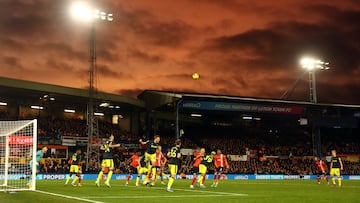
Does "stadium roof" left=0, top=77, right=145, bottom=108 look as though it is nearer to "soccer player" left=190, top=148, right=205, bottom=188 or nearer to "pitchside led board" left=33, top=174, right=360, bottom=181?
"pitchside led board" left=33, top=174, right=360, bottom=181

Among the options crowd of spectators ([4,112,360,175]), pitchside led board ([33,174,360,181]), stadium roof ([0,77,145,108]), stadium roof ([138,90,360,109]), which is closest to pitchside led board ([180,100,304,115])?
stadium roof ([138,90,360,109])

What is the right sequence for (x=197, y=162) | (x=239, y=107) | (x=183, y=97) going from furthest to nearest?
(x=239, y=107), (x=183, y=97), (x=197, y=162)

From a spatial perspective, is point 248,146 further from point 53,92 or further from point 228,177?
point 53,92

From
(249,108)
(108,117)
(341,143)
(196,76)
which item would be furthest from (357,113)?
(108,117)

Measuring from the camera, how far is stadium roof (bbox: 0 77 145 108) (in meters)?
46.3

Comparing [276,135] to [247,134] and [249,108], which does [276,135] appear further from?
[249,108]

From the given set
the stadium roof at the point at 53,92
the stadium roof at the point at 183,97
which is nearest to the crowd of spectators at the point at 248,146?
the stadium roof at the point at 53,92

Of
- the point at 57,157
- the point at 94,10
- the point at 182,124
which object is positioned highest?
the point at 94,10

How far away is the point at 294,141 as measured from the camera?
71188mm

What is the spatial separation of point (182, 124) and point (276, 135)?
15.7m

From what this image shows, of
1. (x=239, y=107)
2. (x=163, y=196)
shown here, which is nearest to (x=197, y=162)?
(x=163, y=196)

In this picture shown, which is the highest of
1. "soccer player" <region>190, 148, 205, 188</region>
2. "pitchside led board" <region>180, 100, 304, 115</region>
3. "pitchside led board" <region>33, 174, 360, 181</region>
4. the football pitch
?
"pitchside led board" <region>180, 100, 304, 115</region>

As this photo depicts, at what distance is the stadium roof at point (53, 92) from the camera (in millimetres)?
46312

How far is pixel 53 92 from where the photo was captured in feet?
162
